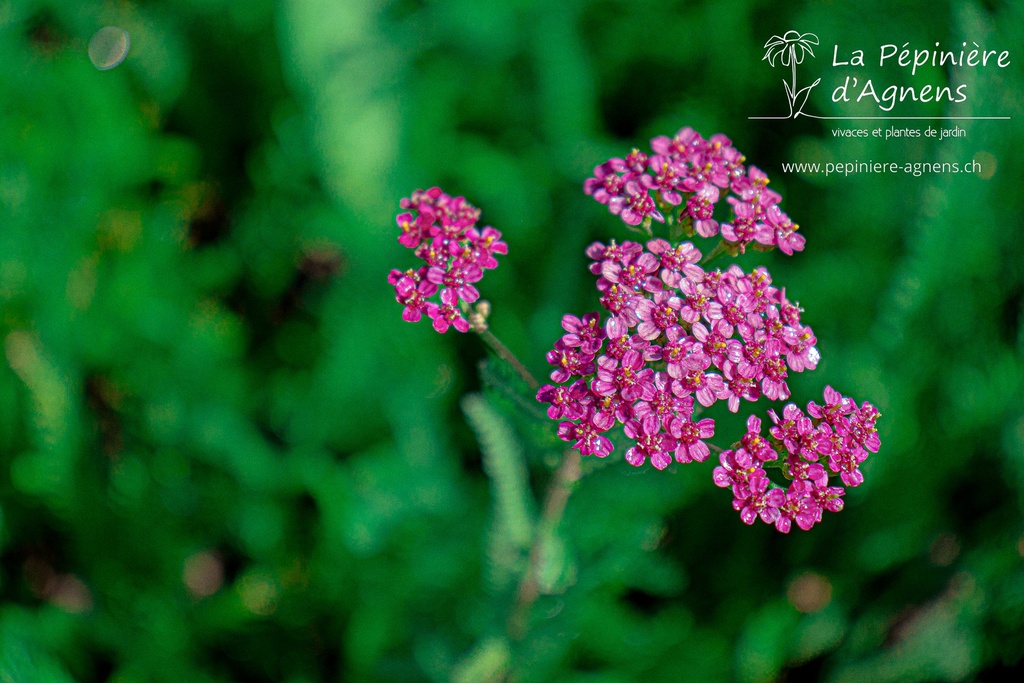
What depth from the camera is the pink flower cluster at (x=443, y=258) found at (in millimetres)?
848

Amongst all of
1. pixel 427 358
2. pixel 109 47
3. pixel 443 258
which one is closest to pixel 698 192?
pixel 443 258

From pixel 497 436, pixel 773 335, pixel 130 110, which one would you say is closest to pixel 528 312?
pixel 497 436

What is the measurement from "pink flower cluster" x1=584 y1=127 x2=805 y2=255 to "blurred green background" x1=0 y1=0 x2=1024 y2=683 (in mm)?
322

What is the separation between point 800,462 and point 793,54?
1.33m

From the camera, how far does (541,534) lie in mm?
998

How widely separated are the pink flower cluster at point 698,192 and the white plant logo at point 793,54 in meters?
0.99

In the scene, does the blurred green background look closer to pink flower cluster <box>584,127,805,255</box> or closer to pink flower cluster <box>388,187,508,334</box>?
pink flower cluster <box>388,187,508,334</box>

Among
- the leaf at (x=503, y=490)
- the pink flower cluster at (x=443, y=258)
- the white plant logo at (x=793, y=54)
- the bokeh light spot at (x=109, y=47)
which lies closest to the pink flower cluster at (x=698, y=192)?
the pink flower cluster at (x=443, y=258)

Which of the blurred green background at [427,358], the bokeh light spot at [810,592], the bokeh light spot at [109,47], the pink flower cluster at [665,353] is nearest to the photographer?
the pink flower cluster at [665,353]

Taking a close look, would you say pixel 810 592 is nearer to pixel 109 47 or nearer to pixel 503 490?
pixel 503 490

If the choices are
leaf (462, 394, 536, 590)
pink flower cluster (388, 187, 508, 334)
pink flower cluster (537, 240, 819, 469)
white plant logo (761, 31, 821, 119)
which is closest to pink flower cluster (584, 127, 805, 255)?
pink flower cluster (537, 240, 819, 469)

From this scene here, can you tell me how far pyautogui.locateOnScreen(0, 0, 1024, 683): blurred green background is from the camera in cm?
128

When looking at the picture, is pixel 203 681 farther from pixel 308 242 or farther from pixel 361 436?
pixel 308 242

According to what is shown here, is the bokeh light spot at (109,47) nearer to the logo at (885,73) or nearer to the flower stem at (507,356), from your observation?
the flower stem at (507,356)
